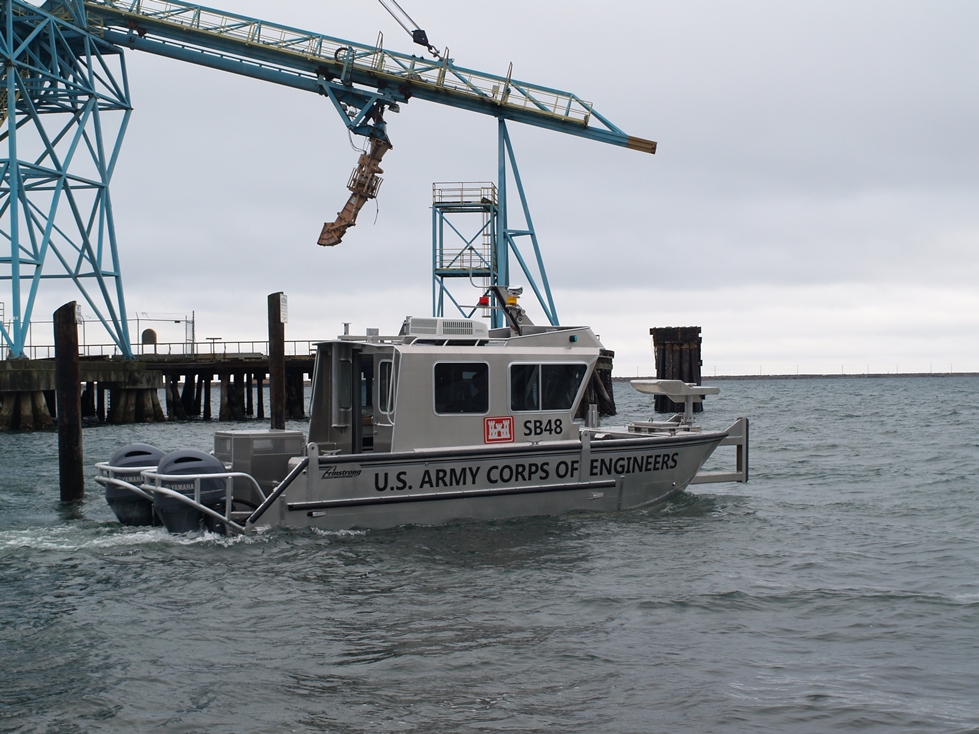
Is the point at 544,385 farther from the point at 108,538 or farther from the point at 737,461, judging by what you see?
the point at 108,538

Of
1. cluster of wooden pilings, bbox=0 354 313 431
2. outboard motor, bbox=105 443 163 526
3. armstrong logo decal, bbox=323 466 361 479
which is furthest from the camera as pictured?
cluster of wooden pilings, bbox=0 354 313 431

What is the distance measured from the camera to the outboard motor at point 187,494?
1117cm

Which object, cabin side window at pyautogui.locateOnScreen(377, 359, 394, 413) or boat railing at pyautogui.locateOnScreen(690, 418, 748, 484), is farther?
boat railing at pyautogui.locateOnScreen(690, 418, 748, 484)

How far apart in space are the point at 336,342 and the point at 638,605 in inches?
227

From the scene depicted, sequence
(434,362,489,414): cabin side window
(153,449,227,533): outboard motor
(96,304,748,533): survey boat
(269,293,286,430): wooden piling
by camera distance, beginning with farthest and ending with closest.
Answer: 1. (269,293,286,430): wooden piling
2. (434,362,489,414): cabin side window
3. (96,304,748,533): survey boat
4. (153,449,227,533): outboard motor

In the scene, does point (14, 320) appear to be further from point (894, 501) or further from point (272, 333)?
point (894, 501)

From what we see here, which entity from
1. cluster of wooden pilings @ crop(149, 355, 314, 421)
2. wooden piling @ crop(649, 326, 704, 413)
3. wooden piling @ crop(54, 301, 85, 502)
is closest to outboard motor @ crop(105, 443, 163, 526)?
wooden piling @ crop(54, 301, 85, 502)

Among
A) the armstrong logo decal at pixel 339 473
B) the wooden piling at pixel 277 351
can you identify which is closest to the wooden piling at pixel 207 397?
the wooden piling at pixel 277 351

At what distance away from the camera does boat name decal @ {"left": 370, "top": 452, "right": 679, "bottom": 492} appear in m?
12.0

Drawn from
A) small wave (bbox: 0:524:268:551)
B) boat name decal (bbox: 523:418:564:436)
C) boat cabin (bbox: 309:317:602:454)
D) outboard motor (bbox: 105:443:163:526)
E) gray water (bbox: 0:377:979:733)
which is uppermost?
boat cabin (bbox: 309:317:602:454)

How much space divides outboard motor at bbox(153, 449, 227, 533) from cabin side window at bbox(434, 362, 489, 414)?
116 inches

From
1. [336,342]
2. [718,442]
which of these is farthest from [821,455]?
[336,342]

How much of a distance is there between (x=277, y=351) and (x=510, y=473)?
721cm

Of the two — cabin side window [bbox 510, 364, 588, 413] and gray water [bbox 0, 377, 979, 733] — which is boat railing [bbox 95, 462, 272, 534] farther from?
cabin side window [bbox 510, 364, 588, 413]
